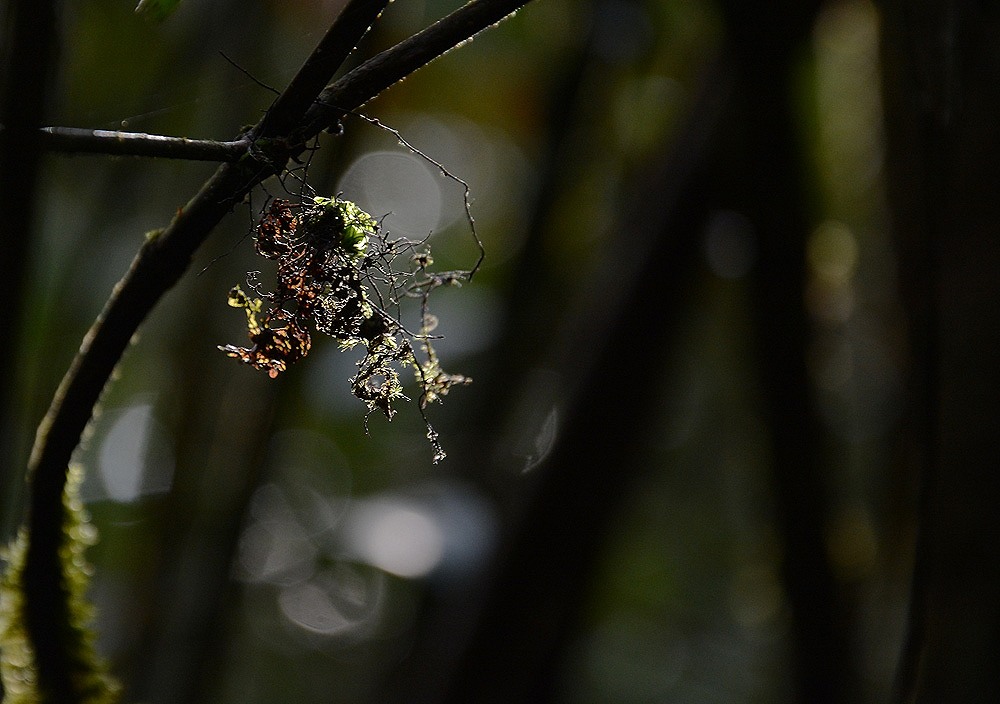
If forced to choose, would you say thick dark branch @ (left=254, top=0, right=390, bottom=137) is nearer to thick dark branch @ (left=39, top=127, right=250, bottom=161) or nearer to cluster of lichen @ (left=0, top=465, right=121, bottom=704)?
thick dark branch @ (left=39, top=127, right=250, bottom=161)

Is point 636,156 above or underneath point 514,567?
above

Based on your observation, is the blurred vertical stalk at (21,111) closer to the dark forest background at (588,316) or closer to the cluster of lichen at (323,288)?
the dark forest background at (588,316)

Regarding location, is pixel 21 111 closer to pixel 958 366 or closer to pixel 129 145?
pixel 129 145

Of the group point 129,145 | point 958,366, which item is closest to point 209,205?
point 129,145

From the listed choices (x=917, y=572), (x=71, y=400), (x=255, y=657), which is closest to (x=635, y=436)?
(x=917, y=572)

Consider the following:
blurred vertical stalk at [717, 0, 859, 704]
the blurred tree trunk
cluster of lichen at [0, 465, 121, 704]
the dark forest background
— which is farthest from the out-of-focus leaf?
blurred vertical stalk at [717, 0, 859, 704]

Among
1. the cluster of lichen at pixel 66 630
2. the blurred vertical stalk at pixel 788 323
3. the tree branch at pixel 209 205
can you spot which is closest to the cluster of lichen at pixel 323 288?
the tree branch at pixel 209 205

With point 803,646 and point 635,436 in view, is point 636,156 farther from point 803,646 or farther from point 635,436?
point 803,646
